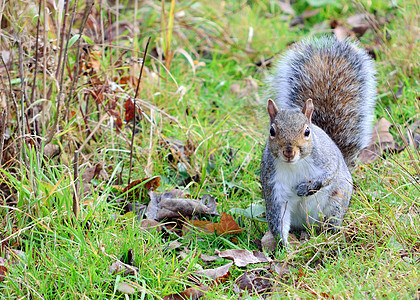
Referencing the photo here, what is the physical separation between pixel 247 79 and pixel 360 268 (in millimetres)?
1798

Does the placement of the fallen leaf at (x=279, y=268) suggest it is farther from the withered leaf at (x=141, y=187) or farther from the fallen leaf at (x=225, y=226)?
the withered leaf at (x=141, y=187)

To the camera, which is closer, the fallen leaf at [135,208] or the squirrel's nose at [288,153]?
the squirrel's nose at [288,153]

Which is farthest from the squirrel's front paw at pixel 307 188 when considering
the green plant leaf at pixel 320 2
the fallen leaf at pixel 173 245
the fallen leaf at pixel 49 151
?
the green plant leaf at pixel 320 2

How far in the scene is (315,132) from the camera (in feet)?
7.13

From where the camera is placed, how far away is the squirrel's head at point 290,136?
1.99 metres

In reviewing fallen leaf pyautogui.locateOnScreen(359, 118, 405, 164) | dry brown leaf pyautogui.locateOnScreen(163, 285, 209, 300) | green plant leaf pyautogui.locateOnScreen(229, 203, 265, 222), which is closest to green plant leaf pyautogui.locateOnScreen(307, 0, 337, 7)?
fallen leaf pyautogui.locateOnScreen(359, 118, 405, 164)

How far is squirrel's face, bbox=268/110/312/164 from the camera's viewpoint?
198 centimetres

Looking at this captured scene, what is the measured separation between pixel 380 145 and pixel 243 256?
3.27 feet

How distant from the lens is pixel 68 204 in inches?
80.2

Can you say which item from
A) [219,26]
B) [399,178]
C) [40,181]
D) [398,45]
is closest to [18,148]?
[40,181]

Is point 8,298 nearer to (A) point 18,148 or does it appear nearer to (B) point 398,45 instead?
(A) point 18,148

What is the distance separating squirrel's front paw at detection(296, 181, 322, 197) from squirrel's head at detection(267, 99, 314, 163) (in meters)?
0.12

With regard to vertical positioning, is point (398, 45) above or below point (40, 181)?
above

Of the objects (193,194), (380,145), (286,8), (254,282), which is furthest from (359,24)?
(254,282)
